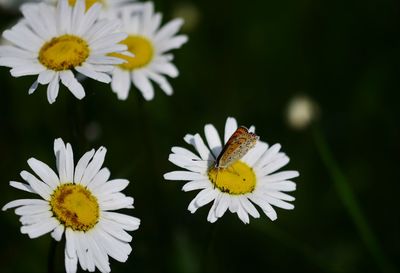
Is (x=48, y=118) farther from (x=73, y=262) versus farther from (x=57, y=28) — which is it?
(x=73, y=262)

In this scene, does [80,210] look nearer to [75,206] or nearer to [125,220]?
[75,206]

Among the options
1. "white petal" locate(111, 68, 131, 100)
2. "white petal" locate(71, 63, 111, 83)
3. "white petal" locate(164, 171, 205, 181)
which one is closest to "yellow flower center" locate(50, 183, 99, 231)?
"white petal" locate(164, 171, 205, 181)

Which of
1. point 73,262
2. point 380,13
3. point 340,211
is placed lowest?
point 73,262

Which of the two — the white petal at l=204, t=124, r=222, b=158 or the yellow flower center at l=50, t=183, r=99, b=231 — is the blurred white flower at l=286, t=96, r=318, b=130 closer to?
the white petal at l=204, t=124, r=222, b=158

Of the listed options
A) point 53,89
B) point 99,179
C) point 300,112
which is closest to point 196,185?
point 99,179

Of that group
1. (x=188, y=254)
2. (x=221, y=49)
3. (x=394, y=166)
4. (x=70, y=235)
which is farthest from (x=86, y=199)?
(x=221, y=49)

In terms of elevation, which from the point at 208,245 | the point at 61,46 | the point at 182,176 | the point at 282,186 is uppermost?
the point at 61,46

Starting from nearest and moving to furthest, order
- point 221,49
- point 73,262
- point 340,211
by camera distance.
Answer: point 73,262
point 340,211
point 221,49
